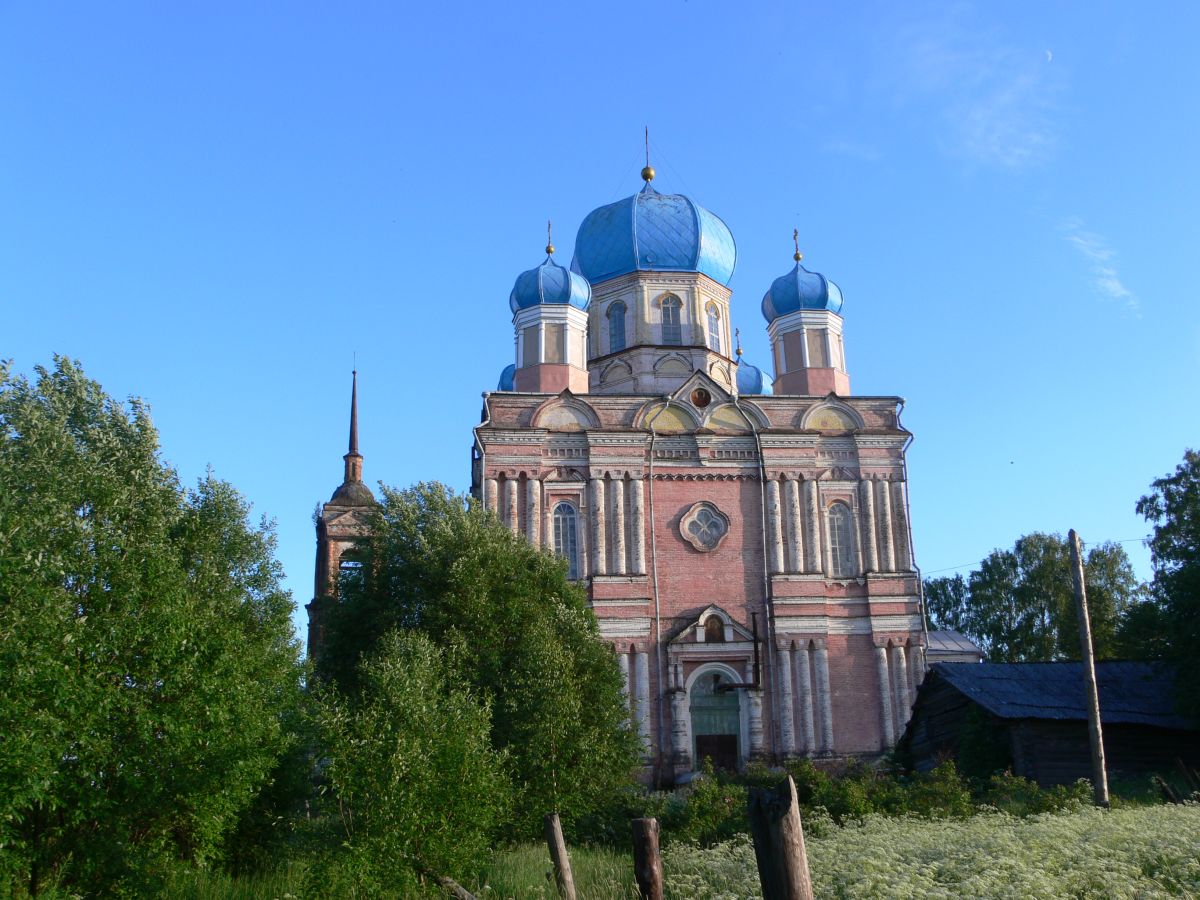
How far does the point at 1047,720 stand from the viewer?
2097 centimetres

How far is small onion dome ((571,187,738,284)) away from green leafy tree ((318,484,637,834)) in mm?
9986

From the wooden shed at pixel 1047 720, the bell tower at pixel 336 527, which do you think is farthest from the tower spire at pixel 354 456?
the wooden shed at pixel 1047 720

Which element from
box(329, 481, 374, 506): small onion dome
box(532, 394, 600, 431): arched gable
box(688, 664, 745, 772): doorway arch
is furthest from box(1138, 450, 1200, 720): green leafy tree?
box(329, 481, 374, 506): small onion dome

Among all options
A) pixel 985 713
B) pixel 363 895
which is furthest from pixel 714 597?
pixel 363 895

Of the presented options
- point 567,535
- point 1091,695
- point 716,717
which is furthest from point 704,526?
point 1091,695

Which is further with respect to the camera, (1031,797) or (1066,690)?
(1066,690)

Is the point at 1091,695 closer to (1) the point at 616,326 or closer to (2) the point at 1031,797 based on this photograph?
(2) the point at 1031,797

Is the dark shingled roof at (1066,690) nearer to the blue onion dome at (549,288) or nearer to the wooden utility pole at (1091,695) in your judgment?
the wooden utility pole at (1091,695)

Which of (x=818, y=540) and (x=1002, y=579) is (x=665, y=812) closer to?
(x=818, y=540)

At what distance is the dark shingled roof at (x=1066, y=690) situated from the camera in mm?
21406

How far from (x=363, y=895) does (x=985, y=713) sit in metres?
13.2

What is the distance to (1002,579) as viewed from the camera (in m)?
41.5

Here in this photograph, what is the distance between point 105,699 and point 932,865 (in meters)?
7.89

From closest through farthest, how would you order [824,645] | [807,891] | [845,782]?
1. [807,891]
2. [845,782]
3. [824,645]
